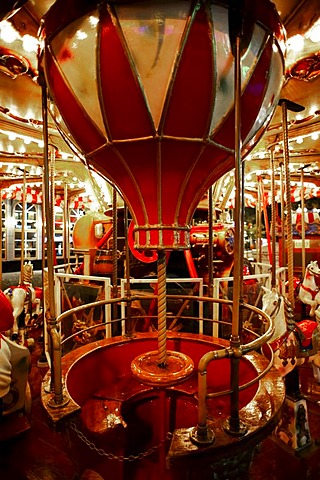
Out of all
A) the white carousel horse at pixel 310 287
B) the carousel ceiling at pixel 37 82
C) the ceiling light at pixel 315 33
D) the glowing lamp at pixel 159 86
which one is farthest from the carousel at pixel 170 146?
the white carousel horse at pixel 310 287

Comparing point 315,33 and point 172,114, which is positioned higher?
point 315,33

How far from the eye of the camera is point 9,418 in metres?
2.11

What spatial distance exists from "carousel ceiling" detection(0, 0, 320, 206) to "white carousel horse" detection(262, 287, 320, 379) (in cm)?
146

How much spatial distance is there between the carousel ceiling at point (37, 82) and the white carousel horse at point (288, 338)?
1.46 metres

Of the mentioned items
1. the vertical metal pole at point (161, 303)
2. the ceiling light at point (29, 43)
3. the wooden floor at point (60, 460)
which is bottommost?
the wooden floor at point (60, 460)

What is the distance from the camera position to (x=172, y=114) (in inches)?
49.3

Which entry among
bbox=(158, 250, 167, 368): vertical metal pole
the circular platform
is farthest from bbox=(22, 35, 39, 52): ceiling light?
the circular platform

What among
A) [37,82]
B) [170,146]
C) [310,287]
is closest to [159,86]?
[170,146]

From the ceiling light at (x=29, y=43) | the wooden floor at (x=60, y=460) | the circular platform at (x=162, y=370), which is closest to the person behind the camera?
the circular platform at (x=162, y=370)

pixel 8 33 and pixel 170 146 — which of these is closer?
pixel 170 146

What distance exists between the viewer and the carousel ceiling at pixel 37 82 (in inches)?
72.3

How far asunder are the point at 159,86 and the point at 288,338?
1576mm

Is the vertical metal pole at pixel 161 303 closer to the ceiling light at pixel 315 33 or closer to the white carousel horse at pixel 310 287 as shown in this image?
the ceiling light at pixel 315 33

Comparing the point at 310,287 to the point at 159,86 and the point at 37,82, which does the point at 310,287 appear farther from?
the point at 37,82
